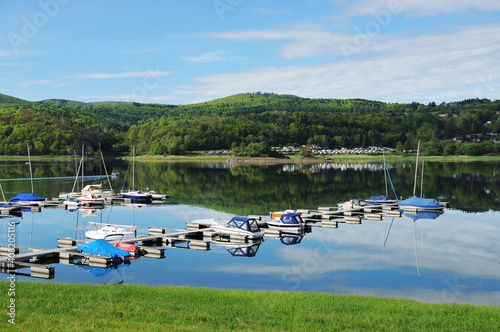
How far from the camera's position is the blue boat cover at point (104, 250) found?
2312cm

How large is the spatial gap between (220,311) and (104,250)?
11.0 metres

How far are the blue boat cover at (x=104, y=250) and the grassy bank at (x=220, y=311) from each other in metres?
6.04

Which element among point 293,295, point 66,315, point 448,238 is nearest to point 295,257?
point 293,295

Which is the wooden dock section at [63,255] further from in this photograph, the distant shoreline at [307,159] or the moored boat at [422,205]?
the distant shoreline at [307,159]

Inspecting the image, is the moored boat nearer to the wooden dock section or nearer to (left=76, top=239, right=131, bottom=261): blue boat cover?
the wooden dock section

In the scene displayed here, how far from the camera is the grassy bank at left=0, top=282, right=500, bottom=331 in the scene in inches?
504

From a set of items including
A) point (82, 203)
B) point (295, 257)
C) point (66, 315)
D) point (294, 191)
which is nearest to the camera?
point (66, 315)

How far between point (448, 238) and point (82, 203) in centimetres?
3522

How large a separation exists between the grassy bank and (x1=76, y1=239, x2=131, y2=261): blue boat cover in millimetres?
6036

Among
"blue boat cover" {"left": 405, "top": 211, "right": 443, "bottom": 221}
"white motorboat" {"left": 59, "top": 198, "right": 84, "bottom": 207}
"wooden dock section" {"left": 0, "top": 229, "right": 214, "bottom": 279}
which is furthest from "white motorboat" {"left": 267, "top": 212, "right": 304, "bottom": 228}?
"white motorboat" {"left": 59, "top": 198, "right": 84, "bottom": 207}

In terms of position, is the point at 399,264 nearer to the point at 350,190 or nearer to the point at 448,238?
the point at 448,238

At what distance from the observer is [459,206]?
50531 millimetres

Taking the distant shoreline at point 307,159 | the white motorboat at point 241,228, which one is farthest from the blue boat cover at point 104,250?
the distant shoreline at point 307,159

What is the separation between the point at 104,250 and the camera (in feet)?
76.3
